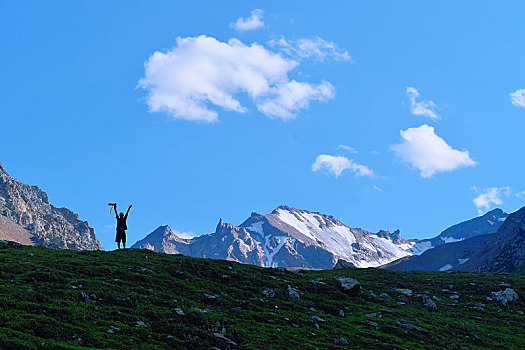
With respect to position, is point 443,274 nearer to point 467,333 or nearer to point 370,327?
point 467,333

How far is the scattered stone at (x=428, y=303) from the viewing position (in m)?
43.3

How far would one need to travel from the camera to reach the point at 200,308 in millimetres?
29812

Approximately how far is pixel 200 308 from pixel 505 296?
3556 cm

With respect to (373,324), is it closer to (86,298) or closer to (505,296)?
(86,298)

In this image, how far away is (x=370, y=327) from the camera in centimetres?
3288

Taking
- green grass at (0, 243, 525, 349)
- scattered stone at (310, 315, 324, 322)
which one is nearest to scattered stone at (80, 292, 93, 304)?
green grass at (0, 243, 525, 349)

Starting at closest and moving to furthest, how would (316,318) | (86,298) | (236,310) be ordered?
(86,298)
(236,310)
(316,318)

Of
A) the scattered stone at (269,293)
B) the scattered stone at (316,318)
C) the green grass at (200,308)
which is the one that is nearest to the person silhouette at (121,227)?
the green grass at (200,308)

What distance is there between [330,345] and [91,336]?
13.6 meters

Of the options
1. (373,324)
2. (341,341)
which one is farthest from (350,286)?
(341,341)

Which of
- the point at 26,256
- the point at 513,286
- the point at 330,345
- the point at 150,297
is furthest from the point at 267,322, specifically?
the point at 513,286

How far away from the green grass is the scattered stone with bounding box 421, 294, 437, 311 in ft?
2.40

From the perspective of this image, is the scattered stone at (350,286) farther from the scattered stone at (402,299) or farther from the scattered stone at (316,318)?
the scattered stone at (316,318)

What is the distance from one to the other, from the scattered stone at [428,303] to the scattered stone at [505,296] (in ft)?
29.0
